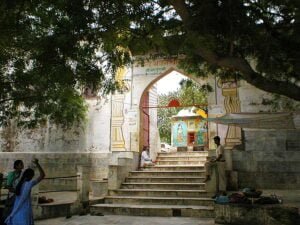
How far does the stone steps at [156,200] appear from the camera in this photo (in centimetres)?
998

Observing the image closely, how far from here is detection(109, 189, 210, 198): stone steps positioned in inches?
417

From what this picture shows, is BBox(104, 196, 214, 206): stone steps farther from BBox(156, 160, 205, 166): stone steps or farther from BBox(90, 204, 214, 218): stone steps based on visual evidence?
BBox(156, 160, 205, 166): stone steps

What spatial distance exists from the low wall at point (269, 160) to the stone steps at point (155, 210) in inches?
116

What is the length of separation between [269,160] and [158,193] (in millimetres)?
3961

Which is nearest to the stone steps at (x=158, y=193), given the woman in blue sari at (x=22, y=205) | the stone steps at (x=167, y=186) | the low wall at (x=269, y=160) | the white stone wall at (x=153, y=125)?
the stone steps at (x=167, y=186)

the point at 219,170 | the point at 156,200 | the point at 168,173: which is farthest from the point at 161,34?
the point at 168,173

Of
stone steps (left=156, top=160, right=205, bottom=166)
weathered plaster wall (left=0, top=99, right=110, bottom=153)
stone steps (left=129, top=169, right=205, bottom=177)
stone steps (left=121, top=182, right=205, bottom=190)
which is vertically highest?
weathered plaster wall (left=0, top=99, right=110, bottom=153)

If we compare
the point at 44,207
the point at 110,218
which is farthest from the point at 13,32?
the point at 110,218

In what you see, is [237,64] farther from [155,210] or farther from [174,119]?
[174,119]

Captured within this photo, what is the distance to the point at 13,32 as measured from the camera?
7.10 metres

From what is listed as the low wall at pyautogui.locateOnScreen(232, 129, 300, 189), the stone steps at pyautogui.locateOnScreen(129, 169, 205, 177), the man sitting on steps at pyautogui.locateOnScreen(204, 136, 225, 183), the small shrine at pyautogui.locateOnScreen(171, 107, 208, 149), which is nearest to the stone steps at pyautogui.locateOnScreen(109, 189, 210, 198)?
the man sitting on steps at pyautogui.locateOnScreen(204, 136, 225, 183)

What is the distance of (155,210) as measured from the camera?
9500mm

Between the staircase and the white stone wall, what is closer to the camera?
the staircase

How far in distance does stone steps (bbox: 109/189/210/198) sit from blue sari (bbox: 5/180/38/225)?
18.9ft
